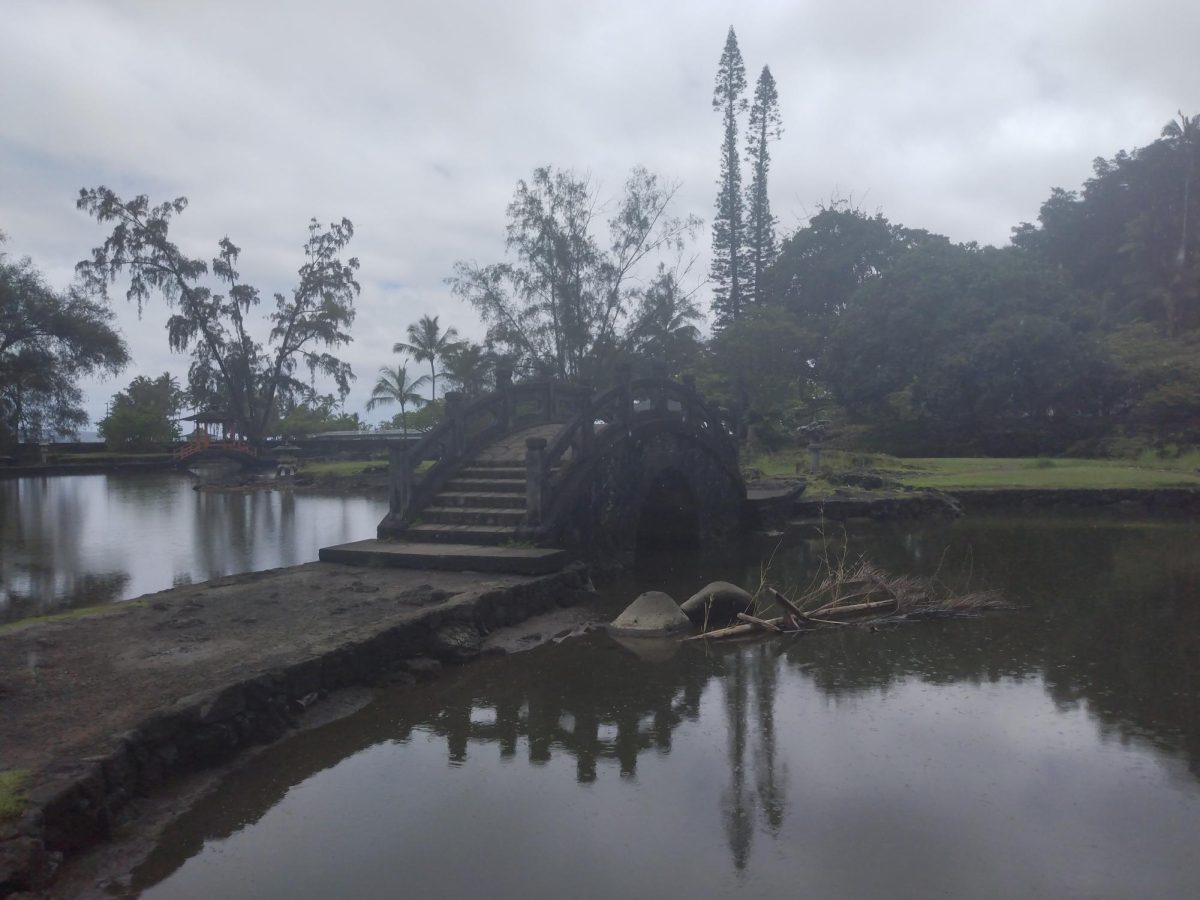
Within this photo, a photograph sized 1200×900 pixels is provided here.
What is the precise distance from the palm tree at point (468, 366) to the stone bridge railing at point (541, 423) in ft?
63.5

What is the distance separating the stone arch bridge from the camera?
1119cm

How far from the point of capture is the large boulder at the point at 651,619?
920 cm

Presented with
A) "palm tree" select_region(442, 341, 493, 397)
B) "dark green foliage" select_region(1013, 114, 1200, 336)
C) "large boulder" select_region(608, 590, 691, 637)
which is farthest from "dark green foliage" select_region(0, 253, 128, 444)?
"dark green foliage" select_region(1013, 114, 1200, 336)

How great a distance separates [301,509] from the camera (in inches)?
1019

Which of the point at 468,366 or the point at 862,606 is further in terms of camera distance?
the point at 468,366

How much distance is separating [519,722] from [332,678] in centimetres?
146

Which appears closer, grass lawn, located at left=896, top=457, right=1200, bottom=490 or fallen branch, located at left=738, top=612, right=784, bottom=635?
fallen branch, located at left=738, top=612, right=784, bottom=635

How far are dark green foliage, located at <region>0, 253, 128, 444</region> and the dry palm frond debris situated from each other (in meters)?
30.8

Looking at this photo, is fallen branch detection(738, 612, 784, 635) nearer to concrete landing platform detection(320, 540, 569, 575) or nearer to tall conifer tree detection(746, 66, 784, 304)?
concrete landing platform detection(320, 540, 569, 575)

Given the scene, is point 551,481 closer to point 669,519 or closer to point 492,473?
point 492,473

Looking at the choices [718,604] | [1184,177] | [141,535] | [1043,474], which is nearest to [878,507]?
[1043,474]

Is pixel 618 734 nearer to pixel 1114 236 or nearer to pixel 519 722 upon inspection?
pixel 519 722

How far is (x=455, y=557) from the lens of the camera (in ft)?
34.1

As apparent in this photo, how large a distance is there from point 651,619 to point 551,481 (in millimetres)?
2967
